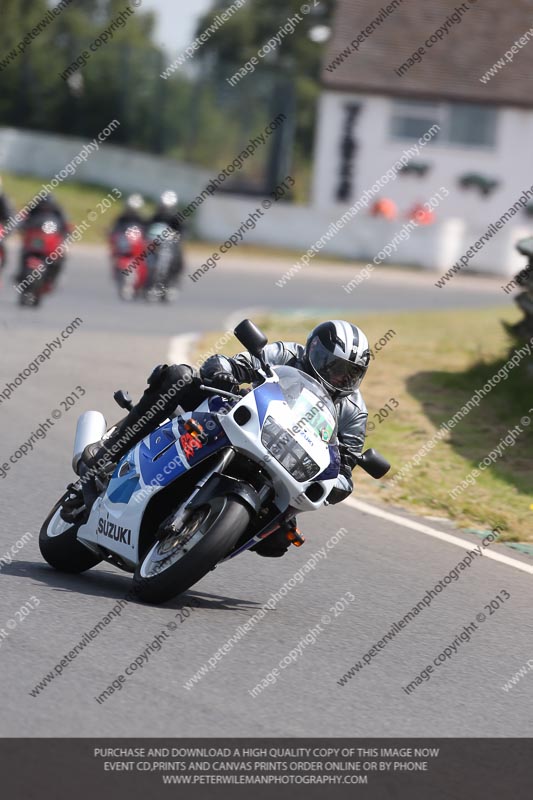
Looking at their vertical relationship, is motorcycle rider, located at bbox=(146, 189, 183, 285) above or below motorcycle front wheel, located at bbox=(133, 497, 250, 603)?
below

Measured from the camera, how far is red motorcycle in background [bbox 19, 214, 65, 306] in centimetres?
1992

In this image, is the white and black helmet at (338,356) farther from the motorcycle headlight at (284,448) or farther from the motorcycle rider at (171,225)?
the motorcycle rider at (171,225)

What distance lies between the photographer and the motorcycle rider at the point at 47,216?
20219 mm

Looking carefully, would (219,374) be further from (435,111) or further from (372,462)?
(435,111)

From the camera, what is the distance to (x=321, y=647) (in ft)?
21.3

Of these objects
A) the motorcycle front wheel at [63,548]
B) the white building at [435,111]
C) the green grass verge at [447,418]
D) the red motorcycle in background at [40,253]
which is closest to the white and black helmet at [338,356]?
the motorcycle front wheel at [63,548]

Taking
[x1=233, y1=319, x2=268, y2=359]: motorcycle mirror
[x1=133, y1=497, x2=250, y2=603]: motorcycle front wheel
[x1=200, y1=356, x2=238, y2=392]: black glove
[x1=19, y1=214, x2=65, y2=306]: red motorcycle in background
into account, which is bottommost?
[x1=19, y1=214, x2=65, y2=306]: red motorcycle in background

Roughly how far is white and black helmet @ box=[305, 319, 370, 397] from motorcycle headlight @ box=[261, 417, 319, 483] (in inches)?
22.7

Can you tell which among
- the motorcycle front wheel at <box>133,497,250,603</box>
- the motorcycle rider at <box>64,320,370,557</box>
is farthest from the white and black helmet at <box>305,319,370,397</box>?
the motorcycle front wheel at <box>133,497,250,603</box>

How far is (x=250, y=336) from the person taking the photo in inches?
255

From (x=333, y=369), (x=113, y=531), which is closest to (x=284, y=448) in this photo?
(x=333, y=369)

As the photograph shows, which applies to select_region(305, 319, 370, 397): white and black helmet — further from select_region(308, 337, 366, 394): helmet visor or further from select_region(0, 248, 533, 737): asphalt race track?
select_region(0, 248, 533, 737): asphalt race track

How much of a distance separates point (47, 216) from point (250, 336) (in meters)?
14.2
